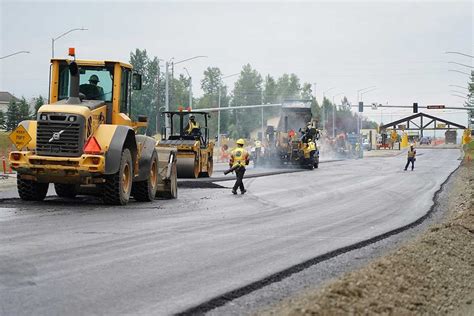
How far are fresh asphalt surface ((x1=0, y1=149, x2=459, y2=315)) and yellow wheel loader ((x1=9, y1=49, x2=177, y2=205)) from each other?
1.92 ft

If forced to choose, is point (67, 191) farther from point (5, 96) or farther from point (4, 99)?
point (5, 96)

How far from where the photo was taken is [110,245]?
38.3 feet

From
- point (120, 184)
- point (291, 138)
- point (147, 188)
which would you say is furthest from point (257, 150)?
point (120, 184)

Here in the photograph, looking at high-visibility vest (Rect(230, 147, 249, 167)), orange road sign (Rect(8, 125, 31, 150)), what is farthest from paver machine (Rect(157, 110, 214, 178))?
orange road sign (Rect(8, 125, 31, 150))

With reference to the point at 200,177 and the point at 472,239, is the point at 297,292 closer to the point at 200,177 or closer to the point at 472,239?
the point at 472,239

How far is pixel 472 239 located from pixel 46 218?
7.61m

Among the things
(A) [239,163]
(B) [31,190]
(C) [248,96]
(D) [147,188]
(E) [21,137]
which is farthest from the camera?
(C) [248,96]

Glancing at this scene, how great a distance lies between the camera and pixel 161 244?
39.6 ft

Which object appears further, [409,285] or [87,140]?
[87,140]

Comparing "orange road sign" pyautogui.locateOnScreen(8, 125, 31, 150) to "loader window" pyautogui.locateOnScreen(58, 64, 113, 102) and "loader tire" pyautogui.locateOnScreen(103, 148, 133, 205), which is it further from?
"loader tire" pyautogui.locateOnScreen(103, 148, 133, 205)

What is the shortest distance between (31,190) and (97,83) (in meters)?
2.84

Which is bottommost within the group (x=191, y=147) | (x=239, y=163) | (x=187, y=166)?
(x=187, y=166)

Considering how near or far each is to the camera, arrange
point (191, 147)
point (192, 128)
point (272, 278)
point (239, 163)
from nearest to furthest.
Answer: point (272, 278), point (239, 163), point (191, 147), point (192, 128)

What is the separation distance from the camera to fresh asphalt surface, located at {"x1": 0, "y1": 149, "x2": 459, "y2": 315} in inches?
321
